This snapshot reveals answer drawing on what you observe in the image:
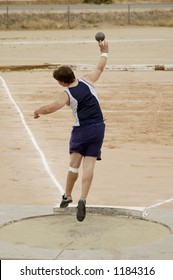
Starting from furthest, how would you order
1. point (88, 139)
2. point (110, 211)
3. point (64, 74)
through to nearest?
point (110, 211)
point (88, 139)
point (64, 74)

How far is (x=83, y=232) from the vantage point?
10125 millimetres

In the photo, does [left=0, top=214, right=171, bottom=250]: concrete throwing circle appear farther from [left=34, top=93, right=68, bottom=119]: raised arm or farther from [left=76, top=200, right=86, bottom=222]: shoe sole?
[left=34, top=93, right=68, bottom=119]: raised arm

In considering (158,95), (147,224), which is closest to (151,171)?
(147,224)

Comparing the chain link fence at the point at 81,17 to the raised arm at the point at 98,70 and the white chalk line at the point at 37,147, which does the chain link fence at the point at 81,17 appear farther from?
the raised arm at the point at 98,70

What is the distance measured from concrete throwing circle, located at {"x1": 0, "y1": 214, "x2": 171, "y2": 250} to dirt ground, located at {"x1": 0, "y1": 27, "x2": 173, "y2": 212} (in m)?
1.69

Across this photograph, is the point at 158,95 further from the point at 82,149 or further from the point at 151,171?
the point at 82,149

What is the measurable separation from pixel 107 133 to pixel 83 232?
9424 millimetres

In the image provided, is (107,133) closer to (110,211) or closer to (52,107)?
(110,211)

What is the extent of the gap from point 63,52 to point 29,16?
57.5 feet

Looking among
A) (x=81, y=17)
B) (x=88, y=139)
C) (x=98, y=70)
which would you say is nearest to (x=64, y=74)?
(x=98, y=70)

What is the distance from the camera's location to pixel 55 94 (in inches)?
1009

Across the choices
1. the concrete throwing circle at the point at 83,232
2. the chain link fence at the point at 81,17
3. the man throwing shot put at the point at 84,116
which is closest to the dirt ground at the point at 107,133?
the concrete throwing circle at the point at 83,232

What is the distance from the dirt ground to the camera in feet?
43.7

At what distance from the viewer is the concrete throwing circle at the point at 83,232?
9.68m
